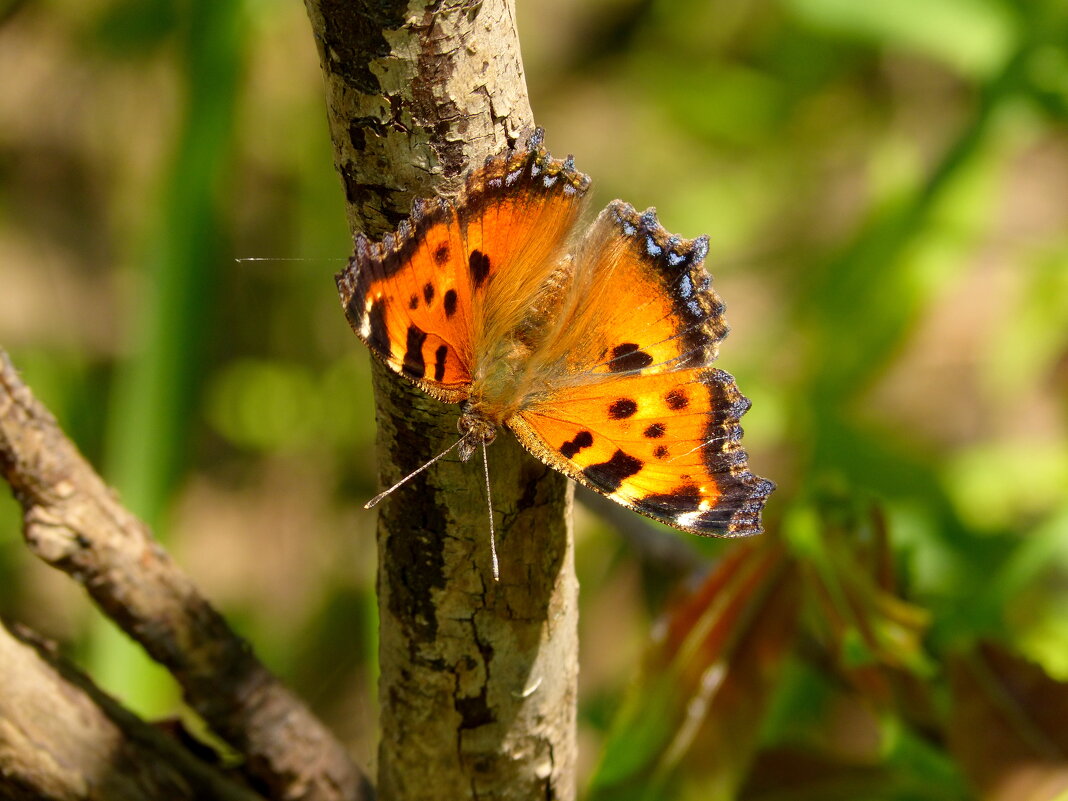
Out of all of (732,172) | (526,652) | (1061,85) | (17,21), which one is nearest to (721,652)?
(526,652)

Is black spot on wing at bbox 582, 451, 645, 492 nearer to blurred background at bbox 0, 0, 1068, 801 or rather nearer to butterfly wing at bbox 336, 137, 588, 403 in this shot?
butterfly wing at bbox 336, 137, 588, 403

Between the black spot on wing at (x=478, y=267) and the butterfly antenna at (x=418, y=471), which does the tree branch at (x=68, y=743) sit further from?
the black spot on wing at (x=478, y=267)

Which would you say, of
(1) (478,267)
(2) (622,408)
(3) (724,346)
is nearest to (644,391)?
(2) (622,408)

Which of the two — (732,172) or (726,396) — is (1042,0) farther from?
(726,396)

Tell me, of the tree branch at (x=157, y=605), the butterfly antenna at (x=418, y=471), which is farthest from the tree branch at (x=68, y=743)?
the butterfly antenna at (x=418, y=471)

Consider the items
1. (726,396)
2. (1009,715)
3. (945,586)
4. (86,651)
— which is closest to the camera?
(726,396)

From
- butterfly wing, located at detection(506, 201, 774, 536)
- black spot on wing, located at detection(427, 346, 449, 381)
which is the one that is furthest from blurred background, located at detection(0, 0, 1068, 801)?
black spot on wing, located at detection(427, 346, 449, 381)
